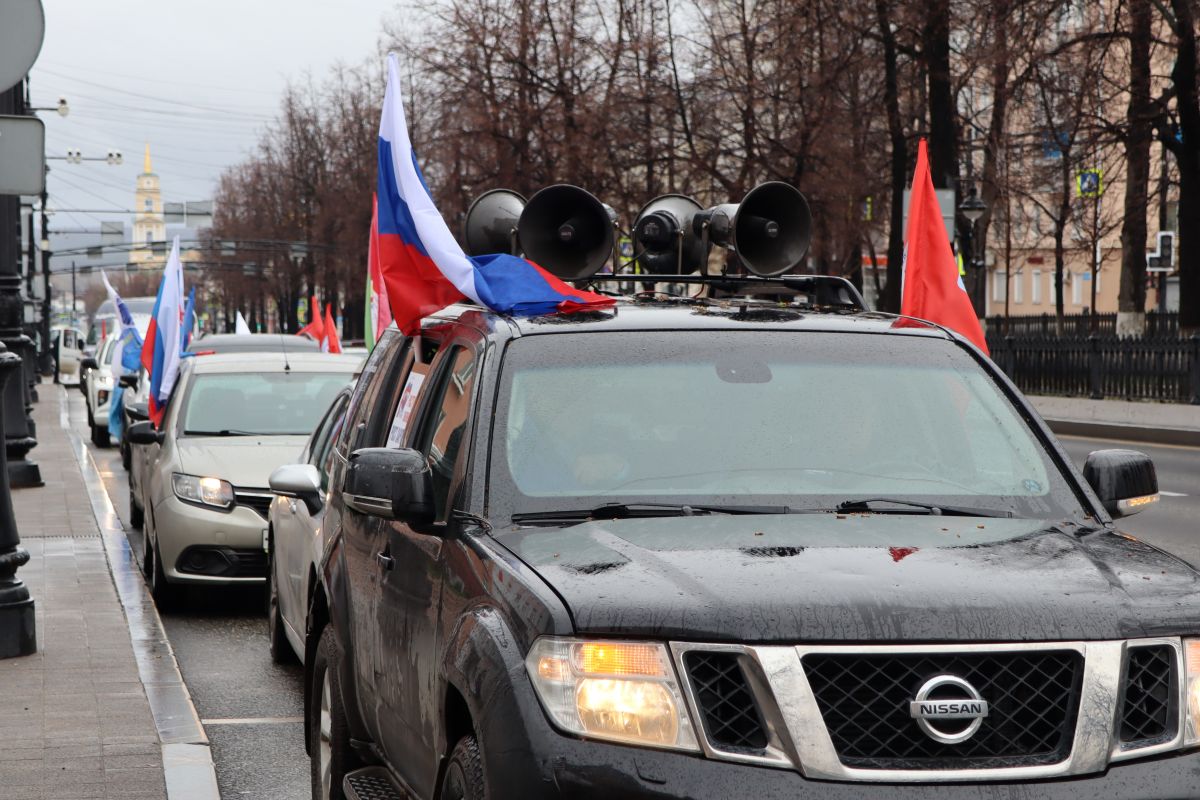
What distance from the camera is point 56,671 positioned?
7.96m

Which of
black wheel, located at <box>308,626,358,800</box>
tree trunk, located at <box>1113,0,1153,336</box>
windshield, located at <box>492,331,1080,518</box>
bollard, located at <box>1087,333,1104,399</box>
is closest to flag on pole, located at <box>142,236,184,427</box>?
black wheel, located at <box>308,626,358,800</box>

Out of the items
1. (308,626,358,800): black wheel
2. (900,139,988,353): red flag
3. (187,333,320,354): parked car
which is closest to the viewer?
(308,626,358,800): black wheel

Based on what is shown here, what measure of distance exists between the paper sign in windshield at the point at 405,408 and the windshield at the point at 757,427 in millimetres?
735

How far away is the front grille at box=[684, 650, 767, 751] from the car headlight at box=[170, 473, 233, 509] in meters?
7.80

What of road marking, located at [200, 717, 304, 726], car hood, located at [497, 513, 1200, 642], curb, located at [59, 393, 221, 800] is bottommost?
Result: road marking, located at [200, 717, 304, 726]

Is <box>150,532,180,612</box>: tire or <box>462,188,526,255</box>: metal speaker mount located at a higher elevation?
<box>462,188,526,255</box>: metal speaker mount

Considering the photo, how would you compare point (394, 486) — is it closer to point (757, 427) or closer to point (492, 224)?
point (757, 427)

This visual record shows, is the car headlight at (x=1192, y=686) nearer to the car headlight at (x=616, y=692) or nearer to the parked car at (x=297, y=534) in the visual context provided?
the car headlight at (x=616, y=692)

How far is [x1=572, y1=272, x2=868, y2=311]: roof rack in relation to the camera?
555cm

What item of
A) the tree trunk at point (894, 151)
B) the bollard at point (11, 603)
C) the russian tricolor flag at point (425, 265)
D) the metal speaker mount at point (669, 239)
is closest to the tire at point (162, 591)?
the bollard at point (11, 603)

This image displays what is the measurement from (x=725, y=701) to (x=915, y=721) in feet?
1.13

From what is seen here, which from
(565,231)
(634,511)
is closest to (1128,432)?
(565,231)

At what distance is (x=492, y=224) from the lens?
6707 millimetres

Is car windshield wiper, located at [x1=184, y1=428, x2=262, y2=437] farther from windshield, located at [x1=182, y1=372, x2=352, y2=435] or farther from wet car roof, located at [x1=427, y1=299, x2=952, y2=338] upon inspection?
wet car roof, located at [x1=427, y1=299, x2=952, y2=338]
